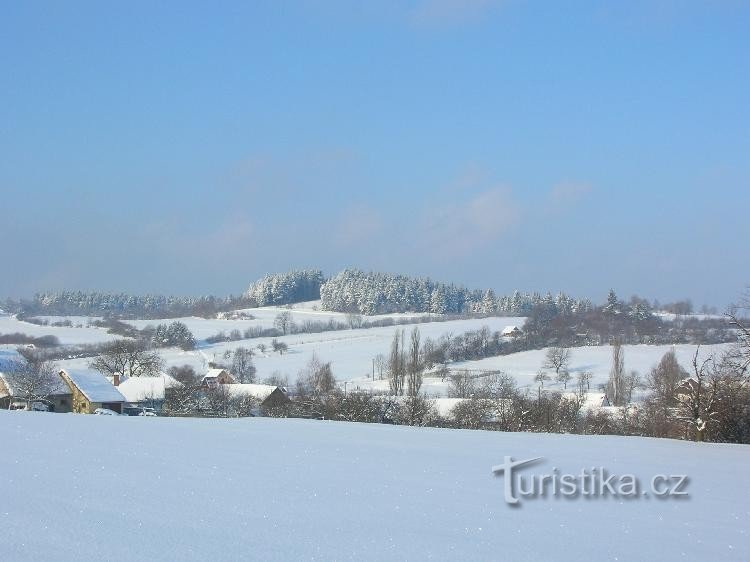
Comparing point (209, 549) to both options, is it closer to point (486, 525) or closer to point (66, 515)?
point (66, 515)

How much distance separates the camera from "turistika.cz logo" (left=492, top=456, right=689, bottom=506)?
8.82 metres

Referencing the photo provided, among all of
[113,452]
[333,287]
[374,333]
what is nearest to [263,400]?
[113,452]

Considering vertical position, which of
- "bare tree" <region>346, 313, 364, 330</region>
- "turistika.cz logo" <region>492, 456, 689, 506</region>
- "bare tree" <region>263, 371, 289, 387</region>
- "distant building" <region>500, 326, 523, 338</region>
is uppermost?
"bare tree" <region>346, 313, 364, 330</region>

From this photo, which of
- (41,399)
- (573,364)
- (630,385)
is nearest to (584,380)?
(630,385)

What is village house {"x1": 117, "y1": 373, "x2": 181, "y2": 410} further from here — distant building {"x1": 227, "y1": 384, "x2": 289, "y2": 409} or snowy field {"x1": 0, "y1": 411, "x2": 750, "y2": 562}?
snowy field {"x1": 0, "y1": 411, "x2": 750, "y2": 562}

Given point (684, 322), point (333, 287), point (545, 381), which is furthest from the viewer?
point (333, 287)

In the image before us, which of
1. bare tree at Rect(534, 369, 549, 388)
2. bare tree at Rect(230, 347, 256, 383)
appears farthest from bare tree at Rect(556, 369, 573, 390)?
bare tree at Rect(230, 347, 256, 383)

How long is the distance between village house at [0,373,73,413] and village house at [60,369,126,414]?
0.42 metres

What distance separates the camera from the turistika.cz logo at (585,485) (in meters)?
8.82

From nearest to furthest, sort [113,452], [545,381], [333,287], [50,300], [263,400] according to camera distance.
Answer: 1. [113,452]
2. [263,400]
3. [545,381]
4. [333,287]
5. [50,300]

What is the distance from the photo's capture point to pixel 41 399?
3766cm

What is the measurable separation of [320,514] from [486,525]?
1.59 m

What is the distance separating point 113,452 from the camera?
9.26 meters

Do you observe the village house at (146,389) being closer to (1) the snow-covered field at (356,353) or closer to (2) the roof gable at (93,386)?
(2) the roof gable at (93,386)
